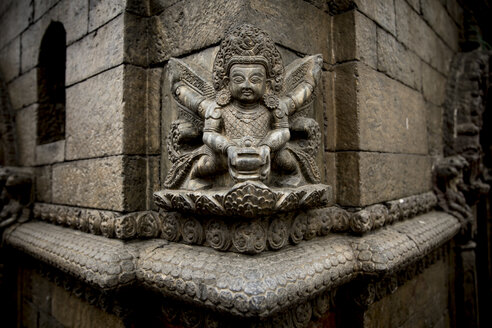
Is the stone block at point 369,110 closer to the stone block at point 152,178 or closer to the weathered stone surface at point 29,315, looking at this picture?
the stone block at point 152,178

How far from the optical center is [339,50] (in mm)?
2258

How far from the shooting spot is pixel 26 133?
3.55 m

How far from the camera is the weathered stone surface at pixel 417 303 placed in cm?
223

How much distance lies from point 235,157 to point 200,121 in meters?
0.50

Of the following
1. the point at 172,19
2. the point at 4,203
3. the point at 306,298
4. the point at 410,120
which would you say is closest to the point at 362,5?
the point at 410,120

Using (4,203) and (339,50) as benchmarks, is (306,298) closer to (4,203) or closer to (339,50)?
(339,50)

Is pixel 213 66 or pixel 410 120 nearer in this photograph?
pixel 213 66

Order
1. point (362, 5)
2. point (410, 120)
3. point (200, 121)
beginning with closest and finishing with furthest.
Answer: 1. point (200, 121)
2. point (362, 5)
3. point (410, 120)

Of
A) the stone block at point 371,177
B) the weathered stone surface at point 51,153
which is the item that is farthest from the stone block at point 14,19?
the stone block at point 371,177

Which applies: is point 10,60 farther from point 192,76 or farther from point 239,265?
point 239,265

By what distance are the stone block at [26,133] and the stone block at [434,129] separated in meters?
4.31

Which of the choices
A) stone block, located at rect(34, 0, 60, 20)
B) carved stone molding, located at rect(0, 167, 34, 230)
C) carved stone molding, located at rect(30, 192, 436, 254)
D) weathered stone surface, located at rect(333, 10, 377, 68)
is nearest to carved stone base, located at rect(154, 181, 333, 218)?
carved stone molding, located at rect(30, 192, 436, 254)

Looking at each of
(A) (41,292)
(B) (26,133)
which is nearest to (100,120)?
(B) (26,133)

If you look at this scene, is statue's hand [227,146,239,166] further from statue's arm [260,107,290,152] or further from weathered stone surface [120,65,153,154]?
weathered stone surface [120,65,153,154]
